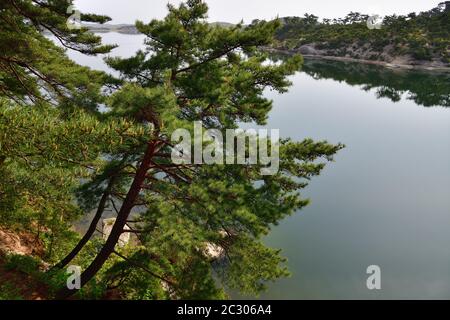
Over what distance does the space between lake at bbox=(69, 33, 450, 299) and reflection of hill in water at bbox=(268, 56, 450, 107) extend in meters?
5.06

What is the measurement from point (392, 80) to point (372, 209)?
5799 cm

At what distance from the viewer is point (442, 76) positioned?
7875cm

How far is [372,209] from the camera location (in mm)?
25953

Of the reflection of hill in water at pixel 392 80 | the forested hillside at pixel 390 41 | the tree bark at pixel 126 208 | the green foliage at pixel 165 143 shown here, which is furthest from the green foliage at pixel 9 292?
the forested hillside at pixel 390 41

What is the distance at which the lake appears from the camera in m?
18.3

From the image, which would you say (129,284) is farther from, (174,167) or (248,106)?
(248,106)

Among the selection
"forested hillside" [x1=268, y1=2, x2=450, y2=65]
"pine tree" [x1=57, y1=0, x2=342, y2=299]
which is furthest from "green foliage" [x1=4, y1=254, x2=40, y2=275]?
"forested hillside" [x1=268, y1=2, x2=450, y2=65]

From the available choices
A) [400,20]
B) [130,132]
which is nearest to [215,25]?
[130,132]

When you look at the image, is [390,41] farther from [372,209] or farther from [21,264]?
[21,264]

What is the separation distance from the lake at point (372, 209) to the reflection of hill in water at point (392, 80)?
506cm

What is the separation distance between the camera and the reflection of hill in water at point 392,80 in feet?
202

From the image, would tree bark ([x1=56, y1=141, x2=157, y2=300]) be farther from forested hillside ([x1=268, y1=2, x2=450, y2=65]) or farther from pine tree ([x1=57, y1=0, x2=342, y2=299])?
forested hillside ([x1=268, y1=2, x2=450, y2=65])

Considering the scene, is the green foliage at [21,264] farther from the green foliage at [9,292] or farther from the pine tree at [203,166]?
the pine tree at [203,166]

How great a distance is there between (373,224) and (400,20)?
104978mm
